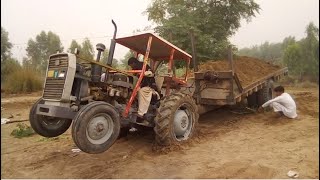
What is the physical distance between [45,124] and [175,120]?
2302 mm

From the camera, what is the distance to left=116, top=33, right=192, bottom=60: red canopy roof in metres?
6.02

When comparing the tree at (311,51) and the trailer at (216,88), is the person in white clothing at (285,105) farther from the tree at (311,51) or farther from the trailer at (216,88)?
the tree at (311,51)

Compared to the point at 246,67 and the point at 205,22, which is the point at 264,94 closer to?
the point at 246,67

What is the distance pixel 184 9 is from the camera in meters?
17.1

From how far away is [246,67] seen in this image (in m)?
9.62

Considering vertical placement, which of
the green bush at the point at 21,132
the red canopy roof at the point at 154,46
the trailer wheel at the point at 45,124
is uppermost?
the red canopy roof at the point at 154,46

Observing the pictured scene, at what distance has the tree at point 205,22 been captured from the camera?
15109 millimetres

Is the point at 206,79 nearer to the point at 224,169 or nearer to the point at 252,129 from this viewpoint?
the point at 252,129

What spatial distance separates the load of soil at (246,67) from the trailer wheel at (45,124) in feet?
14.1

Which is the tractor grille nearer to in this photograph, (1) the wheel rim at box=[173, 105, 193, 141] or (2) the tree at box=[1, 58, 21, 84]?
(1) the wheel rim at box=[173, 105, 193, 141]

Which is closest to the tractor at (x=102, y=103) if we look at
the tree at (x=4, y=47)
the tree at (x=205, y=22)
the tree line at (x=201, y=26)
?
the tree line at (x=201, y=26)

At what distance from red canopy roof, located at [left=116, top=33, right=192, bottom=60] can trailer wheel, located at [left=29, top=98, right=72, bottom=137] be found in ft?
6.57

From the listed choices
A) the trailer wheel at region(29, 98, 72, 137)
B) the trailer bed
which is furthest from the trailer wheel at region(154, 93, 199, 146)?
the trailer wheel at region(29, 98, 72, 137)

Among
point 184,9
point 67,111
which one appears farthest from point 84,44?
point 67,111
